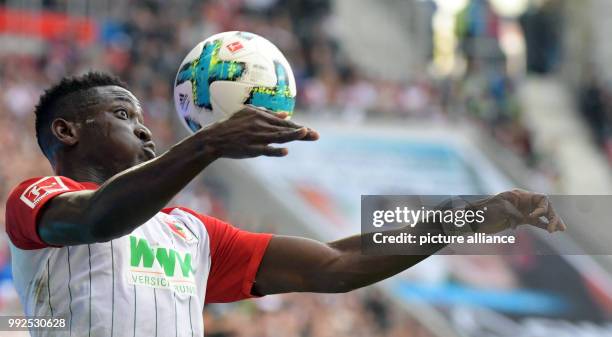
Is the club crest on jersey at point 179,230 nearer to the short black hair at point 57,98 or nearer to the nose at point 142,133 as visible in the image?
the nose at point 142,133

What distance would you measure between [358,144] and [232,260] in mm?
12024

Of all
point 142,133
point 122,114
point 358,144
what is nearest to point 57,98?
point 122,114

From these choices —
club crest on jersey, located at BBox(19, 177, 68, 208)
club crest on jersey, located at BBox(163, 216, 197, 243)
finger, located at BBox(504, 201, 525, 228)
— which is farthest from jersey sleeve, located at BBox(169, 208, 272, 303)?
finger, located at BBox(504, 201, 525, 228)

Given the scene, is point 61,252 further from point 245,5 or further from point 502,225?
point 245,5

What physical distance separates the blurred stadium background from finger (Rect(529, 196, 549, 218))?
25.6 ft

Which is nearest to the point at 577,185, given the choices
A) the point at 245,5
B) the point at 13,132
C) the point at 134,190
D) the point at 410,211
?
the point at 245,5

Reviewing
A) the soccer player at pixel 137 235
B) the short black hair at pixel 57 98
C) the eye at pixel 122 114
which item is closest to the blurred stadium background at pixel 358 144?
the short black hair at pixel 57 98

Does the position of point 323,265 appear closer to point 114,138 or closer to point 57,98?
point 114,138

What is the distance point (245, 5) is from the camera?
60.3 ft

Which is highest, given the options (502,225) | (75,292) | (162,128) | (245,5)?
(245,5)

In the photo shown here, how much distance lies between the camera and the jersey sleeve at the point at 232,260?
15.1ft

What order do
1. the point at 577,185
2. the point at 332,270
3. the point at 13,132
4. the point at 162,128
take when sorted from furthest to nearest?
the point at 577,185
the point at 162,128
the point at 13,132
the point at 332,270

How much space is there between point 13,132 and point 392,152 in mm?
5906

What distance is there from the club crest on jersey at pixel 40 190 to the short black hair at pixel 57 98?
47 centimetres
